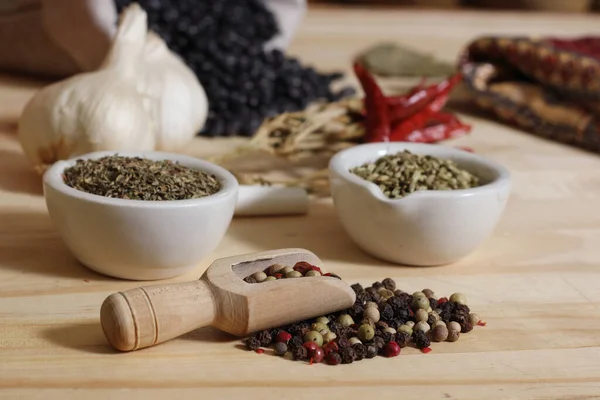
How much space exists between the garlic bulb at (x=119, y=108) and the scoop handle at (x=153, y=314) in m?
0.53

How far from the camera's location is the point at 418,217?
1.29 m

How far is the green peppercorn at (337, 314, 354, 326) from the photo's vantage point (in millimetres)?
1137

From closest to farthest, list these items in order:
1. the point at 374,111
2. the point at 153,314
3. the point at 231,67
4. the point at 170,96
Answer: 1. the point at 153,314
2. the point at 170,96
3. the point at 374,111
4. the point at 231,67

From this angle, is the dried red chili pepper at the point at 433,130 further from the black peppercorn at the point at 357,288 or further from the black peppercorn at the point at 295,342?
the black peppercorn at the point at 295,342

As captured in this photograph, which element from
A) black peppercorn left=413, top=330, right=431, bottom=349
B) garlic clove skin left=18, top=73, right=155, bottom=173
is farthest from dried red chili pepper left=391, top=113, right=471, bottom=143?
black peppercorn left=413, top=330, right=431, bottom=349

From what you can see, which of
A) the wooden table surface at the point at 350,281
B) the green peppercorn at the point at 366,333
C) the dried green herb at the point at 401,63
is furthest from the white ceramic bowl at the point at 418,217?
the dried green herb at the point at 401,63

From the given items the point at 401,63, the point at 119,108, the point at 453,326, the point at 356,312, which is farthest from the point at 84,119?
the point at 401,63

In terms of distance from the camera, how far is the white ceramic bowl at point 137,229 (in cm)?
117

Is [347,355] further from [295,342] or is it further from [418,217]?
[418,217]

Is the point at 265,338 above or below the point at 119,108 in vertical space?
below

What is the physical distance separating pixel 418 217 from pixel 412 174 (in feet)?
0.34

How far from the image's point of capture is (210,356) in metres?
1.07

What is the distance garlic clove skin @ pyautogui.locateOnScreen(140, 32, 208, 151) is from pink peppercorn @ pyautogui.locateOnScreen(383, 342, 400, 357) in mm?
770

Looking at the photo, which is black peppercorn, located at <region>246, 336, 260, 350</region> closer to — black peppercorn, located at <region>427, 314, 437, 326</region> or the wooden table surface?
the wooden table surface
